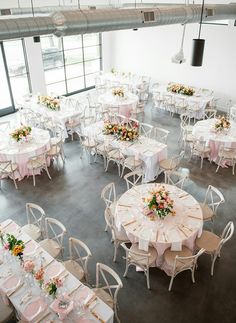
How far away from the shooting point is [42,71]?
12.6 m

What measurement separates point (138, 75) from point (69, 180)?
8802 millimetres

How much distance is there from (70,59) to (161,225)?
17053 millimetres

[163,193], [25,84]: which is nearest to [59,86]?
[25,84]

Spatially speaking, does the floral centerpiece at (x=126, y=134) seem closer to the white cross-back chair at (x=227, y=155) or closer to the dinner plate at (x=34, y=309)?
the white cross-back chair at (x=227, y=155)

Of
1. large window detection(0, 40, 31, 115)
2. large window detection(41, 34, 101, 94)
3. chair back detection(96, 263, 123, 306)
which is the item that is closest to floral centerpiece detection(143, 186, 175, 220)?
chair back detection(96, 263, 123, 306)

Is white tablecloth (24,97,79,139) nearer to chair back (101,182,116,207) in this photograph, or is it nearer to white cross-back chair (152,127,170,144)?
white cross-back chair (152,127,170,144)

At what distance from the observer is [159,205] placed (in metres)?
5.26

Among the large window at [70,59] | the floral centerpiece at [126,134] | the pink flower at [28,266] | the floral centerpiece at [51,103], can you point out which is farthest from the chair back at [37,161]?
the large window at [70,59]

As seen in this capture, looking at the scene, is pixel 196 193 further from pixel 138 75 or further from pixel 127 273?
pixel 138 75

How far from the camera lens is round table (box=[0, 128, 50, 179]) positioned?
780 centimetres

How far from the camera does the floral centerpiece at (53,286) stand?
3918 mm

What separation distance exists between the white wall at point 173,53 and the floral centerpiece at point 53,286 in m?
11.1

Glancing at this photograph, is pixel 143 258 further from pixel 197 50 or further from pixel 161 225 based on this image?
pixel 197 50

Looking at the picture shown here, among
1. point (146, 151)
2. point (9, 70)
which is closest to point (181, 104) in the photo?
point (146, 151)
